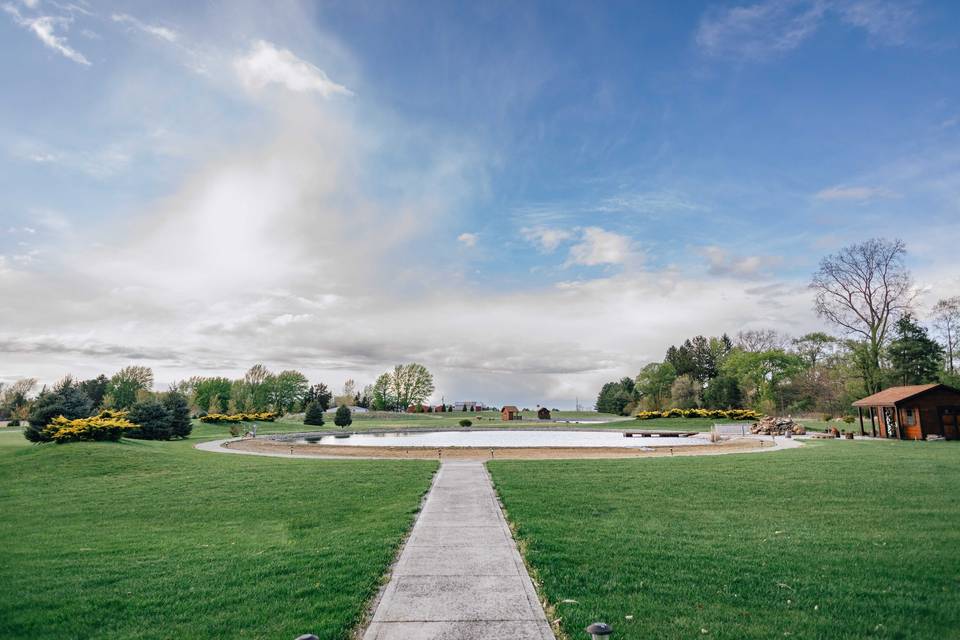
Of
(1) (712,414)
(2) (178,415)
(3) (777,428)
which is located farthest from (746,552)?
(1) (712,414)

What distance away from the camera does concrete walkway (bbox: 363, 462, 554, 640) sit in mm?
4570

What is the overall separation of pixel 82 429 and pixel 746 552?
25.3 m

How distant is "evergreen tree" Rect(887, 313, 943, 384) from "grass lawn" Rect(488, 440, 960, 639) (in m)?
33.9

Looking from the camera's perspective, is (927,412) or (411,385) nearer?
(927,412)

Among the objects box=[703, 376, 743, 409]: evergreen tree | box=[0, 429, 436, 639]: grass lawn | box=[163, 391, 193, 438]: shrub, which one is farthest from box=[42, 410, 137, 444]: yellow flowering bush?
box=[703, 376, 743, 409]: evergreen tree

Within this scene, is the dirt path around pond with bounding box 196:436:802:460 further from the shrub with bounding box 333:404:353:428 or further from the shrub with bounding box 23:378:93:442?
the shrub with bounding box 333:404:353:428

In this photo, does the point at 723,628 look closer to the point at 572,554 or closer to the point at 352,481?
the point at 572,554

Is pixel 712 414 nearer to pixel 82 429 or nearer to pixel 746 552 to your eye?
pixel 746 552

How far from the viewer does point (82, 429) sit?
2186 centimetres

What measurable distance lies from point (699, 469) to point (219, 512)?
43.3 ft

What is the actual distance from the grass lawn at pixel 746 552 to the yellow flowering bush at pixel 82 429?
63.0ft

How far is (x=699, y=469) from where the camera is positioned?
15.8 metres

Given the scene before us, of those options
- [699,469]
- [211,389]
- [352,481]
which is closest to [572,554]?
[352,481]

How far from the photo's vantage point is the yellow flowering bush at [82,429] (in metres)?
21.5
